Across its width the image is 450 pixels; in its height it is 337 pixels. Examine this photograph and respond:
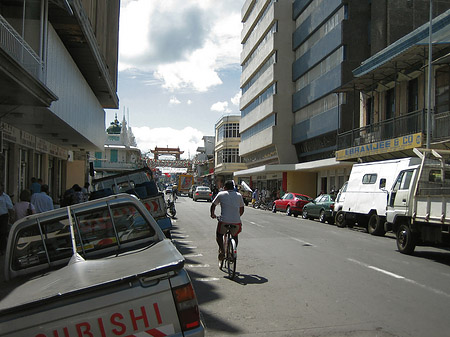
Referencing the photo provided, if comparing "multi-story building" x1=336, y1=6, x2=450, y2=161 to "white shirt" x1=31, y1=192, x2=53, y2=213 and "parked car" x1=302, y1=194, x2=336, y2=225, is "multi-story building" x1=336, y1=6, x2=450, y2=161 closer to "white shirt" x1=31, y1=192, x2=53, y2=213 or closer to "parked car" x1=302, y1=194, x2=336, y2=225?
"parked car" x1=302, y1=194, x2=336, y2=225

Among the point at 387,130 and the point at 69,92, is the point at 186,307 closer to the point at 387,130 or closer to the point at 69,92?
the point at 69,92

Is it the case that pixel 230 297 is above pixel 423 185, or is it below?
below

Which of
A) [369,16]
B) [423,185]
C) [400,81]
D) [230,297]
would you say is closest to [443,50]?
[400,81]

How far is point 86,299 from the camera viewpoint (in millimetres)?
2621

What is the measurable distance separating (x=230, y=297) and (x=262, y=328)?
1.49 meters

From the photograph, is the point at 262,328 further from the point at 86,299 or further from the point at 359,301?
the point at 86,299

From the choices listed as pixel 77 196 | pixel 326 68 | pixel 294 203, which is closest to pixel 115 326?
pixel 77 196

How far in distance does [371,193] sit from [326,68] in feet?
71.9

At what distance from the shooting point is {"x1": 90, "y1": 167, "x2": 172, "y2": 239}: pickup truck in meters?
10.7

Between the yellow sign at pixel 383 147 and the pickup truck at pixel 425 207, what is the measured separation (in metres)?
8.40

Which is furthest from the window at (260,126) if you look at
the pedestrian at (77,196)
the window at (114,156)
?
the pedestrian at (77,196)

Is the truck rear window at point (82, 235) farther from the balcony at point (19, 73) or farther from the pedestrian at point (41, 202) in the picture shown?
the pedestrian at point (41, 202)

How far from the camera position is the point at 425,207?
10117 millimetres

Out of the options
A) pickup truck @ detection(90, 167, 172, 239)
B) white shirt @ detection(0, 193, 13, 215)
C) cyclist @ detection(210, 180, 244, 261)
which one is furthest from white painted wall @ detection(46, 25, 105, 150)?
cyclist @ detection(210, 180, 244, 261)
